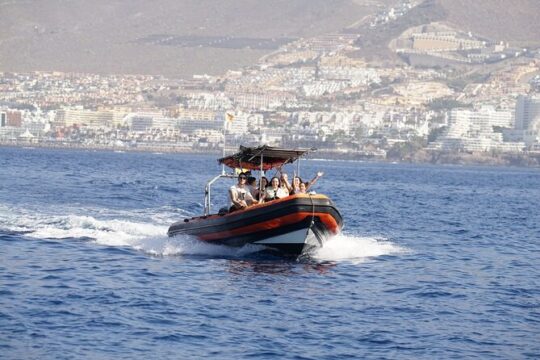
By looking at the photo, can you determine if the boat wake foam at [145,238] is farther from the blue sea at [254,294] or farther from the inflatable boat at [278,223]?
the inflatable boat at [278,223]

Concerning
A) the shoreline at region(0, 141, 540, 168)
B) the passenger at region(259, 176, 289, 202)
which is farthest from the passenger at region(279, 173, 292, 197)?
the shoreline at region(0, 141, 540, 168)

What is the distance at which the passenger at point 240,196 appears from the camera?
2983 centimetres

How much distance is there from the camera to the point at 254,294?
25.3m

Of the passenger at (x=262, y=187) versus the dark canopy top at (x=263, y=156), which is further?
the dark canopy top at (x=263, y=156)

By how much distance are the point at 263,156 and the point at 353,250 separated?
2971mm

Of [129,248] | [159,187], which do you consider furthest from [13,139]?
[129,248]

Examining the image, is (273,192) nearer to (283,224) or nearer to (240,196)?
(240,196)

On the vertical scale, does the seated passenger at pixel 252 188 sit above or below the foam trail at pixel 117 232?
above

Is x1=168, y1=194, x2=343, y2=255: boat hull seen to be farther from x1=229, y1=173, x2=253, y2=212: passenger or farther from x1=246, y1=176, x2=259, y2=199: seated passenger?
x1=246, y1=176, x2=259, y2=199: seated passenger

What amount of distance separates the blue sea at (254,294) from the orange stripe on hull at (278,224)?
390mm

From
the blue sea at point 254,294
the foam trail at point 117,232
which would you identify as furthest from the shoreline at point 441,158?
the foam trail at point 117,232

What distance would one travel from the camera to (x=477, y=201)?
66.4m

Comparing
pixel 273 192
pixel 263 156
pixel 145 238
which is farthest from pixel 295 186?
pixel 145 238

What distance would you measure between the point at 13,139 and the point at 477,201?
136281mm
